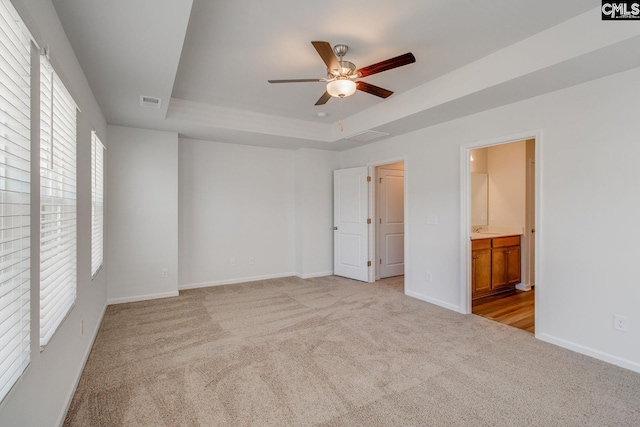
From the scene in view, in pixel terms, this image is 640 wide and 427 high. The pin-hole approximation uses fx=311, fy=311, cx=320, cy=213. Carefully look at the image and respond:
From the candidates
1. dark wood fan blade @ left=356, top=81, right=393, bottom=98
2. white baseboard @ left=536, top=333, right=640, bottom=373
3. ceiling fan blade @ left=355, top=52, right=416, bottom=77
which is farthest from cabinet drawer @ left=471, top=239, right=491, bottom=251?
ceiling fan blade @ left=355, top=52, right=416, bottom=77

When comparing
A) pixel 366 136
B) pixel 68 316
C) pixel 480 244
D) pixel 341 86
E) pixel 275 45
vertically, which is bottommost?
pixel 68 316

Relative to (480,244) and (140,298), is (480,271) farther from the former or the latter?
(140,298)

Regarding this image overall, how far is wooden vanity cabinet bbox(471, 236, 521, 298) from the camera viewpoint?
426cm

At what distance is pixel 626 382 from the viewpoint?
2.28 metres

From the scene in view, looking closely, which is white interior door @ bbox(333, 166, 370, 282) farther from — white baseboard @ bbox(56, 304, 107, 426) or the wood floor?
white baseboard @ bbox(56, 304, 107, 426)

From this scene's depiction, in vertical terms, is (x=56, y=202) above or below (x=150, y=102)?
below

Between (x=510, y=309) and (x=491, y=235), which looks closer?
(x=510, y=309)

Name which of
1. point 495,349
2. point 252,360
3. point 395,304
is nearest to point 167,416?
point 252,360

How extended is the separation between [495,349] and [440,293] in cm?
130

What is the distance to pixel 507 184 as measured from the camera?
199 inches

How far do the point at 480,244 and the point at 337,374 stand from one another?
2.94 meters

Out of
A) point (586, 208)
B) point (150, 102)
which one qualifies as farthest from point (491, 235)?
point (150, 102)

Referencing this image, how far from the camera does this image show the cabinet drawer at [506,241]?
178 inches

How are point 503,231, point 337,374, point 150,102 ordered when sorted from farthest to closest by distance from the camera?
1. point 503,231
2. point 150,102
3. point 337,374
